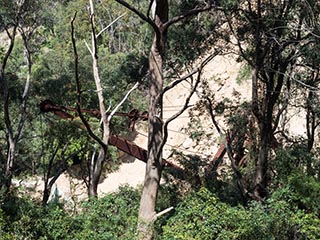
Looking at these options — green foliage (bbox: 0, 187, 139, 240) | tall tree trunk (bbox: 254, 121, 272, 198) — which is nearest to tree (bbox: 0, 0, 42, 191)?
green foliage (bbox: 0, 187, 139, 240)

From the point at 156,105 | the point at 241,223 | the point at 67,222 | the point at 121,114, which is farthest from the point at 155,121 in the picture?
the point at 121,114

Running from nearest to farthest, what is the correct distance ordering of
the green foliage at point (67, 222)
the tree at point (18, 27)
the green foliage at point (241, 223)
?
1. the green foliage at point (241, 223)
2. the green foliage at point (67, 222)
3. the tree at point (18, 27)

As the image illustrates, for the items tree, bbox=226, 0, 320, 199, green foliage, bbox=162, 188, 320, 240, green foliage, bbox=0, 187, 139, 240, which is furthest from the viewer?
tree, bbox=226, 0, 320, 199

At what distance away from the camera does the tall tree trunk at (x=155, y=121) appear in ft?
31.5

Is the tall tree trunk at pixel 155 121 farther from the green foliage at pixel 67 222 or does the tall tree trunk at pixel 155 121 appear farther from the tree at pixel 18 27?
the tree at pixel 18 27

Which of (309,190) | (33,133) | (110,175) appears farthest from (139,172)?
(309,190)

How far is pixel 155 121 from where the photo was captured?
988cm

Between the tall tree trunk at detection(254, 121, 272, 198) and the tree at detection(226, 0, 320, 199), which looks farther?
the tall tree trunk at detection(254, 121, 272, 198)

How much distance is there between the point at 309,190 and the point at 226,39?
4.33 meters

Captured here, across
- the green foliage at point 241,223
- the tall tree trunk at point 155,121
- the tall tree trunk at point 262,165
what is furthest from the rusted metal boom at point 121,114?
the green foliage at point 241,223

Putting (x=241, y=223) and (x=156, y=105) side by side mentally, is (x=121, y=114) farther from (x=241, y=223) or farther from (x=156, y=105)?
(x=241, y=223)

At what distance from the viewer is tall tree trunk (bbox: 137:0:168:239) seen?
9.59 meters

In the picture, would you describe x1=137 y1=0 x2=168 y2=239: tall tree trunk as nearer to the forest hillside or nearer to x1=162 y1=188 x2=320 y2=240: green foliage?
the forest hillside

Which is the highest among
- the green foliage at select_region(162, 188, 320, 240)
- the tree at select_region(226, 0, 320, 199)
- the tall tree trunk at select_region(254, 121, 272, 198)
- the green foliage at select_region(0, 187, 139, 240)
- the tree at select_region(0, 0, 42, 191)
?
the tree at select_region(0, 0, 42, 191)
